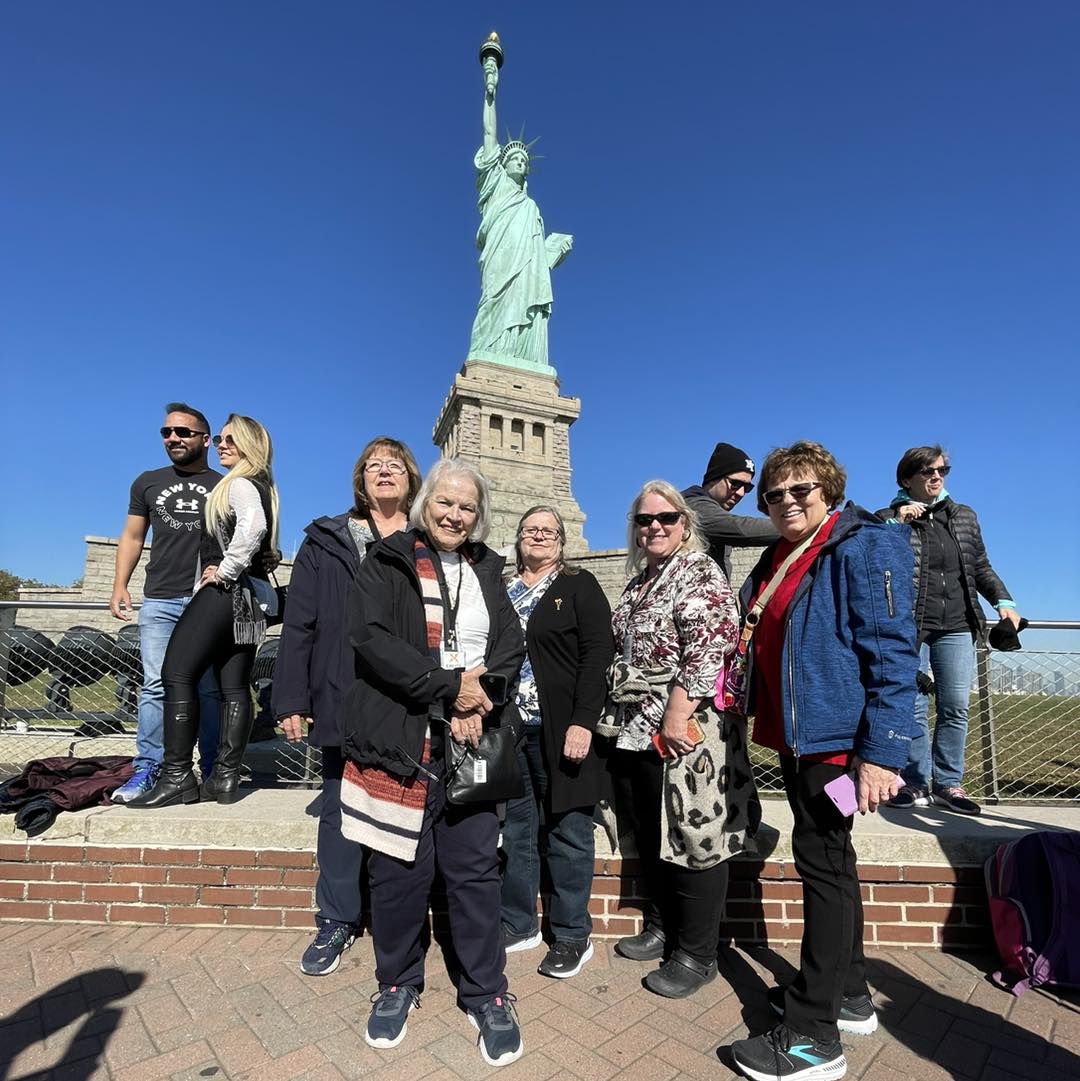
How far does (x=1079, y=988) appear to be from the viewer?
7.88 ft

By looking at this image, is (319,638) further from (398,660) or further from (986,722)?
(986,722)

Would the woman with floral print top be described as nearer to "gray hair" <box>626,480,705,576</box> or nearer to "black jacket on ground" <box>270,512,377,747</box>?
"gray hair" <box>626,480,705,576</box>

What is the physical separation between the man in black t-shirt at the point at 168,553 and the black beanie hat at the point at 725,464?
2782 mm

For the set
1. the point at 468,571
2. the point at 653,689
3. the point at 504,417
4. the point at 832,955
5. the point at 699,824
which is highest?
the point at 504,417

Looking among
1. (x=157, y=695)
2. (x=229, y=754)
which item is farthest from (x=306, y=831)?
(x=157, y=695)

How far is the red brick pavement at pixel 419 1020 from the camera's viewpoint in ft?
6.65

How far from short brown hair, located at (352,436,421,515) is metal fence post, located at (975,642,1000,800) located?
3437 mm

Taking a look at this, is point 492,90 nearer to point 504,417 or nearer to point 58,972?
point 504,417

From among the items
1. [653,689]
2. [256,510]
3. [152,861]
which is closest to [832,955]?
[653,689]

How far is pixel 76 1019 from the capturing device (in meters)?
2.24

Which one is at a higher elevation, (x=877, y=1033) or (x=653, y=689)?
(x=653, y=689)

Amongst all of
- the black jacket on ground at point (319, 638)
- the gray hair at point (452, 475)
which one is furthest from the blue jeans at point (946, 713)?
the black jacket on ground at point (319, 638)

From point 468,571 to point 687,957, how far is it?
178 centimetres

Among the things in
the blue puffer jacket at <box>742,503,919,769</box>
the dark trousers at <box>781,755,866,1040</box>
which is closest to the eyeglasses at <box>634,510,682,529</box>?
the blue puffer jacket at <box>742,503,919,769</box>
